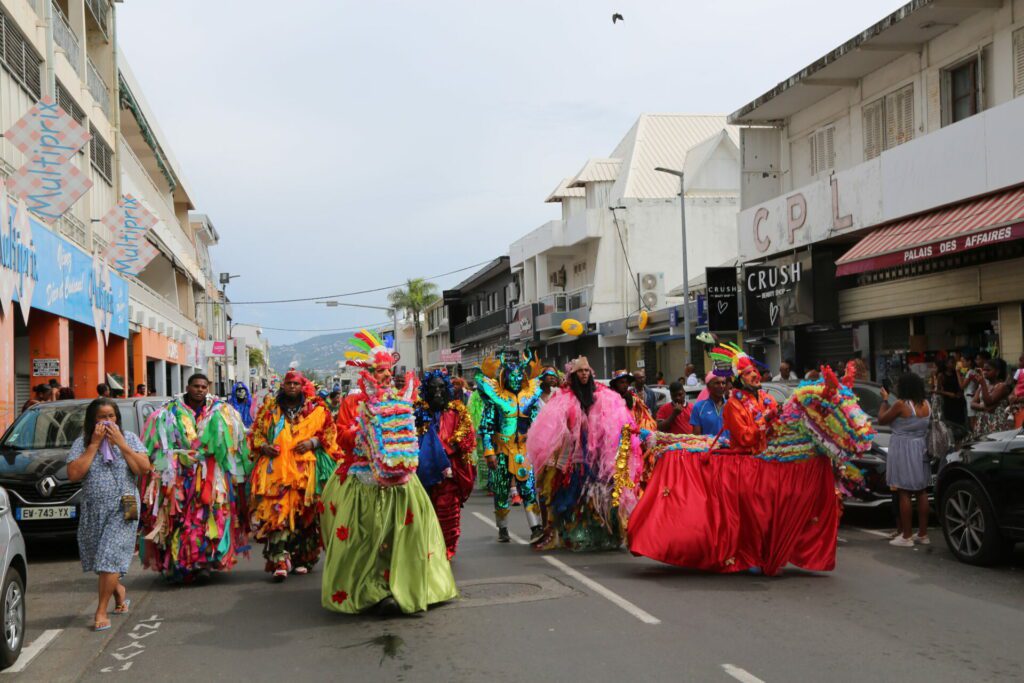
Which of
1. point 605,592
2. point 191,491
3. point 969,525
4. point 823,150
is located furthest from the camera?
point 823,150

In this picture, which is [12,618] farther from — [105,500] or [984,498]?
[984,498]

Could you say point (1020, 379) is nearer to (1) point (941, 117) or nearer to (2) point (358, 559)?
(2) point (358, 559)

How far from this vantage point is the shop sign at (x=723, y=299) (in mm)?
27859

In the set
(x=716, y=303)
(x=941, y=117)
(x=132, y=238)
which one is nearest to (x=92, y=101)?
(x=132, y=238)

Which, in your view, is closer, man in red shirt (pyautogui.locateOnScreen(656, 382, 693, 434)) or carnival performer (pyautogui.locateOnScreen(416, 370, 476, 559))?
carnival performer (pyautogui.locateOnScreen(416, 370, 476, 559))

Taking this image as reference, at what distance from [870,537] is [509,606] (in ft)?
17.0

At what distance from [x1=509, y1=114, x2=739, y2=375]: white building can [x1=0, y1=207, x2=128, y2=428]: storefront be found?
62.5ft

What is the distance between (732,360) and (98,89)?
2635 centimetres

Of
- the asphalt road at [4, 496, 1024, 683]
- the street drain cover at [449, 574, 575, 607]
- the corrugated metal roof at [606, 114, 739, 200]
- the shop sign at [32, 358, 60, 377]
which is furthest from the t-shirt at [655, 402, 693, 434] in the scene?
the corrugated metal roof at [606, 114, 739, 200]

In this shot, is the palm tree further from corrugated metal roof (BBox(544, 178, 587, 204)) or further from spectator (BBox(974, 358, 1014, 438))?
spectator (BBox(974, 358, 1014, 438))

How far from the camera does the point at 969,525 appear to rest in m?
9.67

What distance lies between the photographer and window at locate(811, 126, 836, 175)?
80.9 feet

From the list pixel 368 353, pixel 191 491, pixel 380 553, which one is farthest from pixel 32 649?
pixel 368 353

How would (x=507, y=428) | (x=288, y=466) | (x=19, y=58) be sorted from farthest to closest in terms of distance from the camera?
(x=19, y=58)
(x=507, y=428)
(x=288, y=466)
